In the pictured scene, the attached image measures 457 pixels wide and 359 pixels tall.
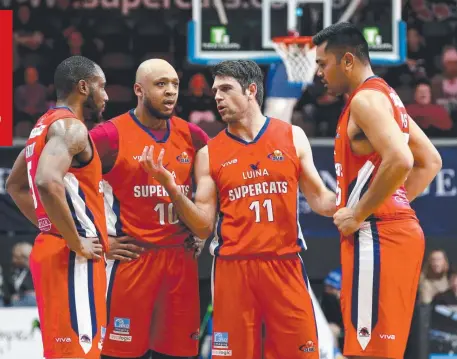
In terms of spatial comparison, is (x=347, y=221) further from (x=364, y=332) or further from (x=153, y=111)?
(x=153, y=111)

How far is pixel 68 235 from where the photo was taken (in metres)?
5.20

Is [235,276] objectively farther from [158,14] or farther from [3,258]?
[158,14]

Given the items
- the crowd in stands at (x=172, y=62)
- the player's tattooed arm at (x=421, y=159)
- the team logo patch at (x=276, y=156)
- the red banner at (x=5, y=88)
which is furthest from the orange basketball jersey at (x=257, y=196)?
the crowd in stands at (x=172, y=62)

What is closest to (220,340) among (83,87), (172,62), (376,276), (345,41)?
(376,276)

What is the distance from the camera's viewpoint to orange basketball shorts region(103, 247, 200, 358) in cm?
596

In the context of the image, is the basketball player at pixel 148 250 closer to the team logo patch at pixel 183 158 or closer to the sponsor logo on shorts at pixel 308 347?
A: the team logo patch at pixel 183 158

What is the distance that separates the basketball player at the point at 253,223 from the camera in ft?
18.7

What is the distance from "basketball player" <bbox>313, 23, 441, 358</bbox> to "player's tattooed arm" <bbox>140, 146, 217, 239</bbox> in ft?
3.24

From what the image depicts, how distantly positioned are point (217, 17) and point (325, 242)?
2.87 metres

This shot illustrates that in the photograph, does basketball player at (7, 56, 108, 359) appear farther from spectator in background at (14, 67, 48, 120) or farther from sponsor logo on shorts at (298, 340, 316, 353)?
spectator in background at (14, 67, 48, 120)

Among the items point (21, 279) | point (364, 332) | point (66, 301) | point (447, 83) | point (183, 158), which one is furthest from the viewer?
point (447, 83)

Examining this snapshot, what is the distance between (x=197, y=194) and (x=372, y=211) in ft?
4.48

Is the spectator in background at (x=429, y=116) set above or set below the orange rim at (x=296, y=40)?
below

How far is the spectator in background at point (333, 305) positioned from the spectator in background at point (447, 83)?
3.89 m
